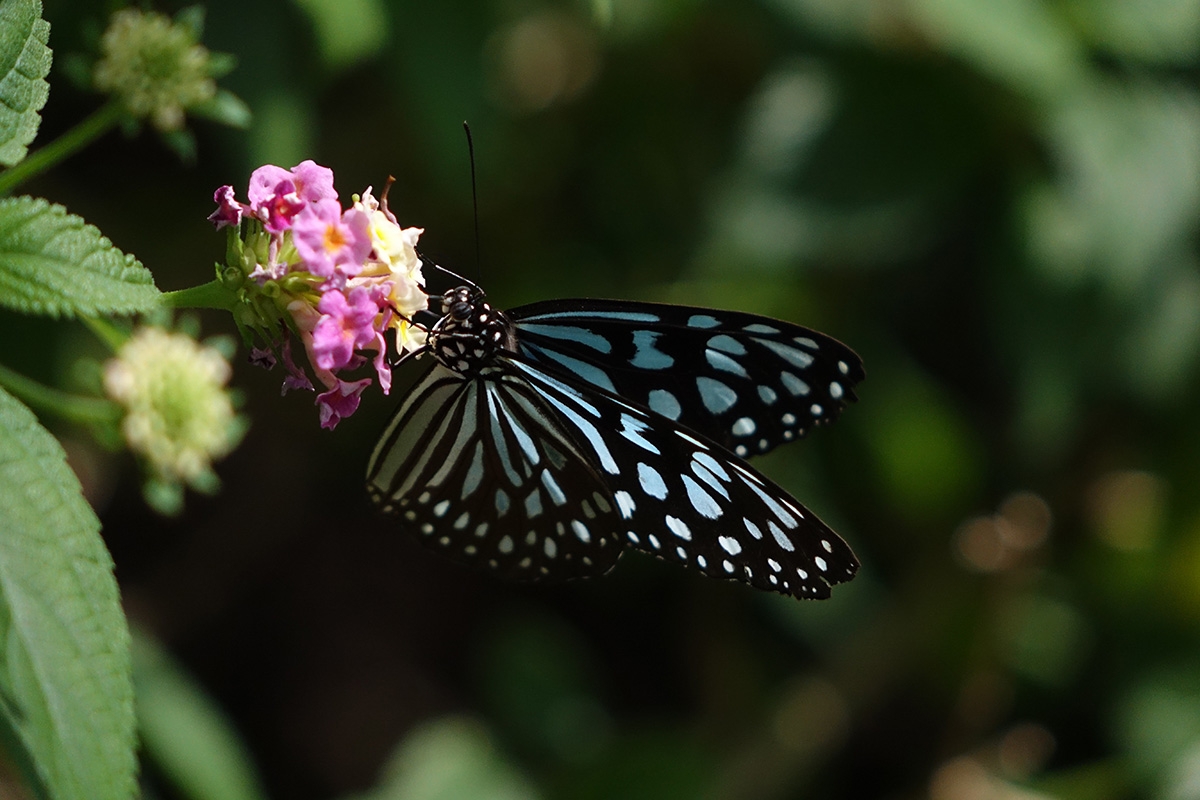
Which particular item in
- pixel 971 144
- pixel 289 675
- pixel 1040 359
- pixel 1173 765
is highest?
pixel 971 144

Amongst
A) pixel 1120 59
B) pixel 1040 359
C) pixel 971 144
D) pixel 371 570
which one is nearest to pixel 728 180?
pixel 971 144

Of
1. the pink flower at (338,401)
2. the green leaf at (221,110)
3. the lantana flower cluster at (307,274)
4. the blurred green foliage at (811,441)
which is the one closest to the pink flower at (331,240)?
the lantana flower cluster at (307,274)

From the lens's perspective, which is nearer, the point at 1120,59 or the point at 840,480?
the point at 1120,59

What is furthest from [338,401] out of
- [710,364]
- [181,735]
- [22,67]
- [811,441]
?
[811,441]

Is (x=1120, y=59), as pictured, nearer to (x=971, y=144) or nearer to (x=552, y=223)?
(x=971, y=144)

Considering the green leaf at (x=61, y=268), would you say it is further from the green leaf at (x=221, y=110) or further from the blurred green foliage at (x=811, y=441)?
the blurred green foliage at (x=811, y=441)

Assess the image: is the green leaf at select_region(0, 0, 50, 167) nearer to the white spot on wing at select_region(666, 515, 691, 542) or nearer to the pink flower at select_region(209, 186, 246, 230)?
the pink flower at select_region(209, 186, 246, 230)

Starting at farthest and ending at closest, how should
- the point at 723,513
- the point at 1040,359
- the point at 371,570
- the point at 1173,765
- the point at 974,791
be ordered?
the point at 371,570 < the point at 974,791 < the point at 1173,765 < the point at 1040,359 < the point at 723,513

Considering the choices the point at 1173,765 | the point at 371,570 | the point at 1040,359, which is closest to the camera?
the point at 1040,359
